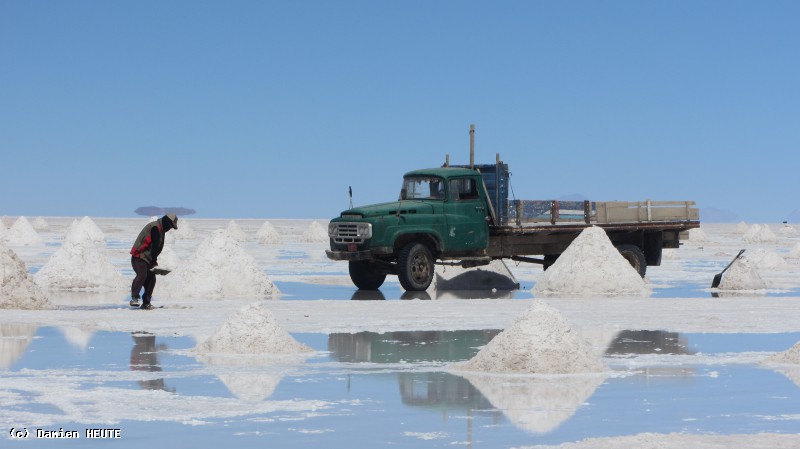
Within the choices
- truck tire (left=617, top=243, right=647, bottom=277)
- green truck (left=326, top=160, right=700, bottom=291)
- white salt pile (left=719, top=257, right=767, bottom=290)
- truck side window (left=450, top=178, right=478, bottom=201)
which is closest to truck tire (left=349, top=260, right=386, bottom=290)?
green truck (left=326, top=160, right=700, bottom=291)

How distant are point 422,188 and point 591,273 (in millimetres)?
3996

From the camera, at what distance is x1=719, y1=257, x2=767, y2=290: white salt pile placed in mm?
27562

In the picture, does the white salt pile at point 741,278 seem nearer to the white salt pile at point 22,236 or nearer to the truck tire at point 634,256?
the truck tire at point 634,256

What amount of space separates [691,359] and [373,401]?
474 centimetres

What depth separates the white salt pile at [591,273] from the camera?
26.1m

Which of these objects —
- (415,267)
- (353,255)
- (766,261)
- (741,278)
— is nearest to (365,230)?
(353,255)

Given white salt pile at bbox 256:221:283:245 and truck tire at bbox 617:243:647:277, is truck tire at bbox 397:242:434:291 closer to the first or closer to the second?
truck tire at bbox 617:243:647:277

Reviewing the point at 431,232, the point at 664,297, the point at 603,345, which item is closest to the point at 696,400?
the point at 603,345

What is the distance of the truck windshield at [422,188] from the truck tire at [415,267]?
1069 millimetres

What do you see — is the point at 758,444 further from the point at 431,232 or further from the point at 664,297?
the point at 431,232

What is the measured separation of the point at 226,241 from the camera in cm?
2525

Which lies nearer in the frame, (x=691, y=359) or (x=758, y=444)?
(x=758, y=444)

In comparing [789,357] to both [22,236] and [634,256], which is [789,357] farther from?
[22,236]

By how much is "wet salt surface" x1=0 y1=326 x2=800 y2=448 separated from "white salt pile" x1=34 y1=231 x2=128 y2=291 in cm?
1130
